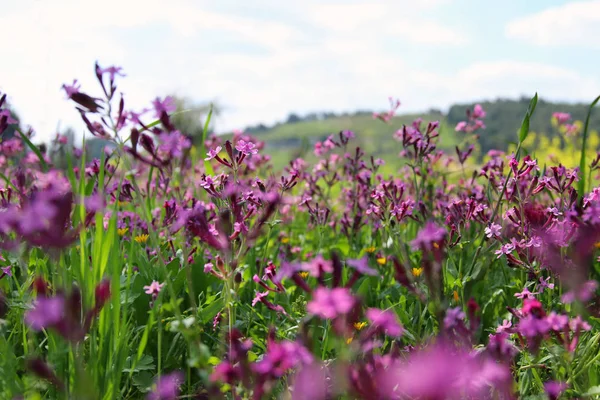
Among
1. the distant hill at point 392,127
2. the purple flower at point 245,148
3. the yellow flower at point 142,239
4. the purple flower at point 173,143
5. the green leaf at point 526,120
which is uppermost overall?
the green leaf at point 526,120

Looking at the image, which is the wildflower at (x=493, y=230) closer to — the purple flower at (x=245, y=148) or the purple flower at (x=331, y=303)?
the purple flower at (x=245, y=148)

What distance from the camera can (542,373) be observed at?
7.63 ft

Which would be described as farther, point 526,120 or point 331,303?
point 526,120

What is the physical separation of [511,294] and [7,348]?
245 cm

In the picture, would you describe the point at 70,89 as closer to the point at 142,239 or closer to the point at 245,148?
the point at 245,148

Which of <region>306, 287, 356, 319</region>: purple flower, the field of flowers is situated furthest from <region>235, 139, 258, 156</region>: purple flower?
<region>306, 287, 356, 319</region>: purple flower

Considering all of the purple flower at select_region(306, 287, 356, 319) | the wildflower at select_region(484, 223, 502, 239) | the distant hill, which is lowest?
the distant hill

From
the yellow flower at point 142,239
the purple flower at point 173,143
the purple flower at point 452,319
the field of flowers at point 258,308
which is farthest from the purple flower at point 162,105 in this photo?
the yellow flower at point 142,239

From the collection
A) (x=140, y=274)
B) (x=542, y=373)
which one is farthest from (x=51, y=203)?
(x=542, y=373)

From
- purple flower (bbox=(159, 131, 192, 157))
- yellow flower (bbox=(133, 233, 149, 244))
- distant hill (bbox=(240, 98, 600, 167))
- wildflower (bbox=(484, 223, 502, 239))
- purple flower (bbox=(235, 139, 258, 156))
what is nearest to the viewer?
purple flower (bbox=(159, 131, 192, 157))

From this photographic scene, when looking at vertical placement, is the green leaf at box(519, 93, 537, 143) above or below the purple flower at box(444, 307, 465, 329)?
above

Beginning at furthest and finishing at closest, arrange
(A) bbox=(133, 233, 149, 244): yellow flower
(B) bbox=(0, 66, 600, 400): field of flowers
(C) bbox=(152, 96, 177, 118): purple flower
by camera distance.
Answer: (A) bbox=(133, 233, 149, 244): yellow flower, (C) bbox=(152, 96, 177, 118): purple flower, (B) bbox=(0, 66, 600, 400): field of flowers

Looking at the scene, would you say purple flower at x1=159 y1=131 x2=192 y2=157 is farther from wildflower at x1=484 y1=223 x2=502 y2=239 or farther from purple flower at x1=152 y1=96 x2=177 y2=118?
wildflower at x1=484 y1=223 x2=502 y2=239

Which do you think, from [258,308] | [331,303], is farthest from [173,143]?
[258,308]
